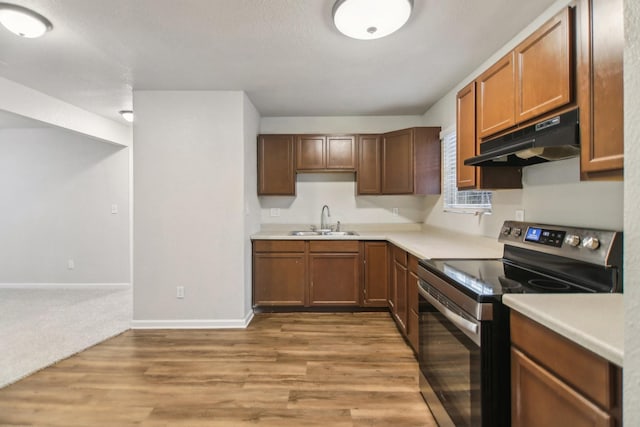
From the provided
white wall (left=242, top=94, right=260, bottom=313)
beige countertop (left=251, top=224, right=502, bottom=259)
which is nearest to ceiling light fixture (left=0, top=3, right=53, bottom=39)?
white wall (left=242, top=94, right=260, bottom=313)

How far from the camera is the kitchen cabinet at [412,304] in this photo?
2.44 metres

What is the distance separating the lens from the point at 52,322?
3.27 metres

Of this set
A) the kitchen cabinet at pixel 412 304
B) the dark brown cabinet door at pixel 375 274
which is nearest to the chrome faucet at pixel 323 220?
the dark brown cabinet door at pixel 375 274

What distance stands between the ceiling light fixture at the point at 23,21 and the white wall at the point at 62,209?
285 centimetres

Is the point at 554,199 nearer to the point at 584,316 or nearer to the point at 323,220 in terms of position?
the point at 584,316

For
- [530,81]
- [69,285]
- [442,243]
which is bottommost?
[69,285]

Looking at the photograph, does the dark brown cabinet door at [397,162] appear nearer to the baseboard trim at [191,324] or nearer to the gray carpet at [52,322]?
the baseboard trim at [191,324]

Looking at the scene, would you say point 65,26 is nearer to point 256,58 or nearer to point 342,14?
point 256,58

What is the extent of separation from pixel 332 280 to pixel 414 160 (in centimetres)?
168

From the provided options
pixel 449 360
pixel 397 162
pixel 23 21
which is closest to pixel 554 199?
pixel 449 360

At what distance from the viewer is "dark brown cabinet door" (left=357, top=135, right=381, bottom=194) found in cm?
377

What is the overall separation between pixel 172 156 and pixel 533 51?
3.07 meters

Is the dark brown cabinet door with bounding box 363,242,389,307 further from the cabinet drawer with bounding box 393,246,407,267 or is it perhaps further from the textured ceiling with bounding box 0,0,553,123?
the textured ceiling with bounding box 0,0,553,123

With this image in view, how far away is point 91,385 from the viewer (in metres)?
2.16
